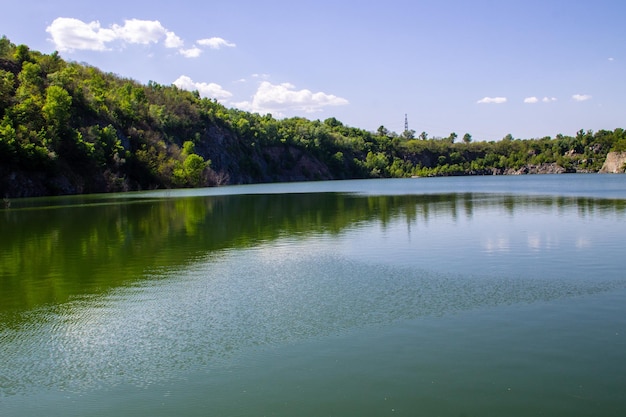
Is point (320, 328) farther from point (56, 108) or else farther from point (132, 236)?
point (56, 108)

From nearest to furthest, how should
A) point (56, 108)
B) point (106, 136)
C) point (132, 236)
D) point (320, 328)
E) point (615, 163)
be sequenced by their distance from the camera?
point (320, 328) < point (132, 236) < point (56, 108) < point (106, 136) < point (615, 163)

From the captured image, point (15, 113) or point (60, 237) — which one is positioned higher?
point (15, 113)

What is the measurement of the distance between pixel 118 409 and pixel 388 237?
797 inches

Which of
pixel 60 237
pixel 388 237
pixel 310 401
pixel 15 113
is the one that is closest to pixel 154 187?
pixel 15 113

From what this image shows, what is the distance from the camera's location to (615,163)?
18500 centimetres

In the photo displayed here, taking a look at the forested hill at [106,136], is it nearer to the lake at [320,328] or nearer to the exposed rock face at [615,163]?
the exposed rock face at [615,163]

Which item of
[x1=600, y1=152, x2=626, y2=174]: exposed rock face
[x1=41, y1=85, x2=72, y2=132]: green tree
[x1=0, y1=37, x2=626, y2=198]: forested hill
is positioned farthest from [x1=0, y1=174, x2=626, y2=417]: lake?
[x1=600, y1=152, x2=626, y2=174]: exposed rock face

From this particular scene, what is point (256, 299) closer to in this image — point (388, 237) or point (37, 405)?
point (37, 405)

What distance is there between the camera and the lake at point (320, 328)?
913 centimetres

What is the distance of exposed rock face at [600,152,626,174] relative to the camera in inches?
7087

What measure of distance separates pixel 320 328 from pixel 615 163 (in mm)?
199999

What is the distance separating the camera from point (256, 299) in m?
15.7

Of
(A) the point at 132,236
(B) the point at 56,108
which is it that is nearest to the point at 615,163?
(B) the point at 56,108

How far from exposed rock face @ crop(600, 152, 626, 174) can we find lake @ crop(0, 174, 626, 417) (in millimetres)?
176631
